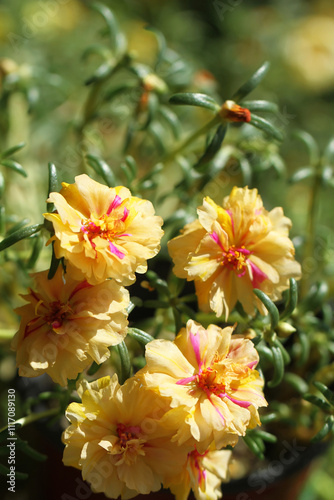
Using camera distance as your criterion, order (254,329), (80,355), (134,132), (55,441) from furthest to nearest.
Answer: (134,132) < (55,441) < (254,329) < (80,355)

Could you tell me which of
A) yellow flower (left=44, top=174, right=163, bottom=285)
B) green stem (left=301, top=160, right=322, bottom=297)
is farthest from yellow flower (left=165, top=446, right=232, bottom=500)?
green stem (left=301, top=160, right=322, bottom=297)

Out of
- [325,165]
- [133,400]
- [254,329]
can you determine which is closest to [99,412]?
[133,400]

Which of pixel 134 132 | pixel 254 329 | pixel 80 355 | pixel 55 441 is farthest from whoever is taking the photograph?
pixel 134 132

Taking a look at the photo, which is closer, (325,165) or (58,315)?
(58,315)

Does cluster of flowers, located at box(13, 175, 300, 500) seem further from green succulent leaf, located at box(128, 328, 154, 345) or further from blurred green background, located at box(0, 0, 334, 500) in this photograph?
blurred green background, located at box(0, 0, 334, 500)

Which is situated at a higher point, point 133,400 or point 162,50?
point 162,50

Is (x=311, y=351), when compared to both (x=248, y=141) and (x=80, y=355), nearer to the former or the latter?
(x=248, y=141)
